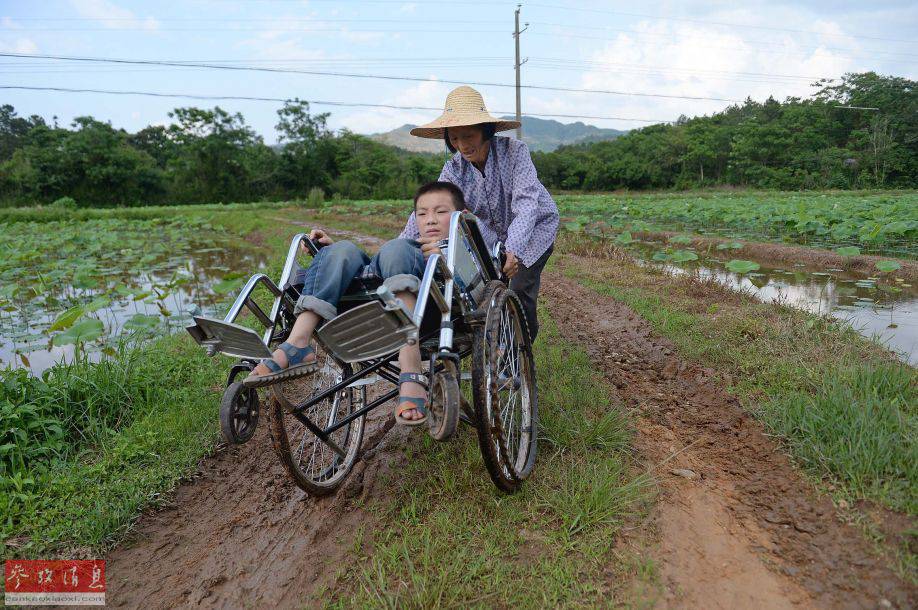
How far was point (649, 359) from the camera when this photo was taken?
399 centimetres

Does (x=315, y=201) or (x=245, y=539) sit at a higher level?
(x=315, y=201)

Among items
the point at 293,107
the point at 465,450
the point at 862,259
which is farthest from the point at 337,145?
the point at 465,450

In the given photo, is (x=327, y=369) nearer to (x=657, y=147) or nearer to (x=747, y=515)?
(x=747, y=515)

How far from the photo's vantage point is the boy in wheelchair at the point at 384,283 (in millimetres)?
1864

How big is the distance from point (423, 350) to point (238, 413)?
0.79 meters

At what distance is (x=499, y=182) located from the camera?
299 centimetres

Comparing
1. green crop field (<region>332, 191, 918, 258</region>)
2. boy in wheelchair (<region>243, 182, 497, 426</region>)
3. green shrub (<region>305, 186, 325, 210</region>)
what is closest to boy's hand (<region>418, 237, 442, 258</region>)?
boy in wheelchair (<region>243, 182, 497, 426</region>)

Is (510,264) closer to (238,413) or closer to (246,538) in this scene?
(238,413)

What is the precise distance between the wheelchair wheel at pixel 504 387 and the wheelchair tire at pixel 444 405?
183 millimetres

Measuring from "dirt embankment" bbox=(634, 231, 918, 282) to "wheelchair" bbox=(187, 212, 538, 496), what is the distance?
773 cm

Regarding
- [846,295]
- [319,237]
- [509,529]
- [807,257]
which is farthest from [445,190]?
[807,257]

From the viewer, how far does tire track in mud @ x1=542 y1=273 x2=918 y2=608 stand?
5.56 ft

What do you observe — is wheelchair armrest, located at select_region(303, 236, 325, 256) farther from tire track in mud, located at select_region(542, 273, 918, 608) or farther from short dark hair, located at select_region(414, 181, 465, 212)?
tire track in mud, located at select_region(542, 273, 918, 608)

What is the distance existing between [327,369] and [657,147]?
47006mm
